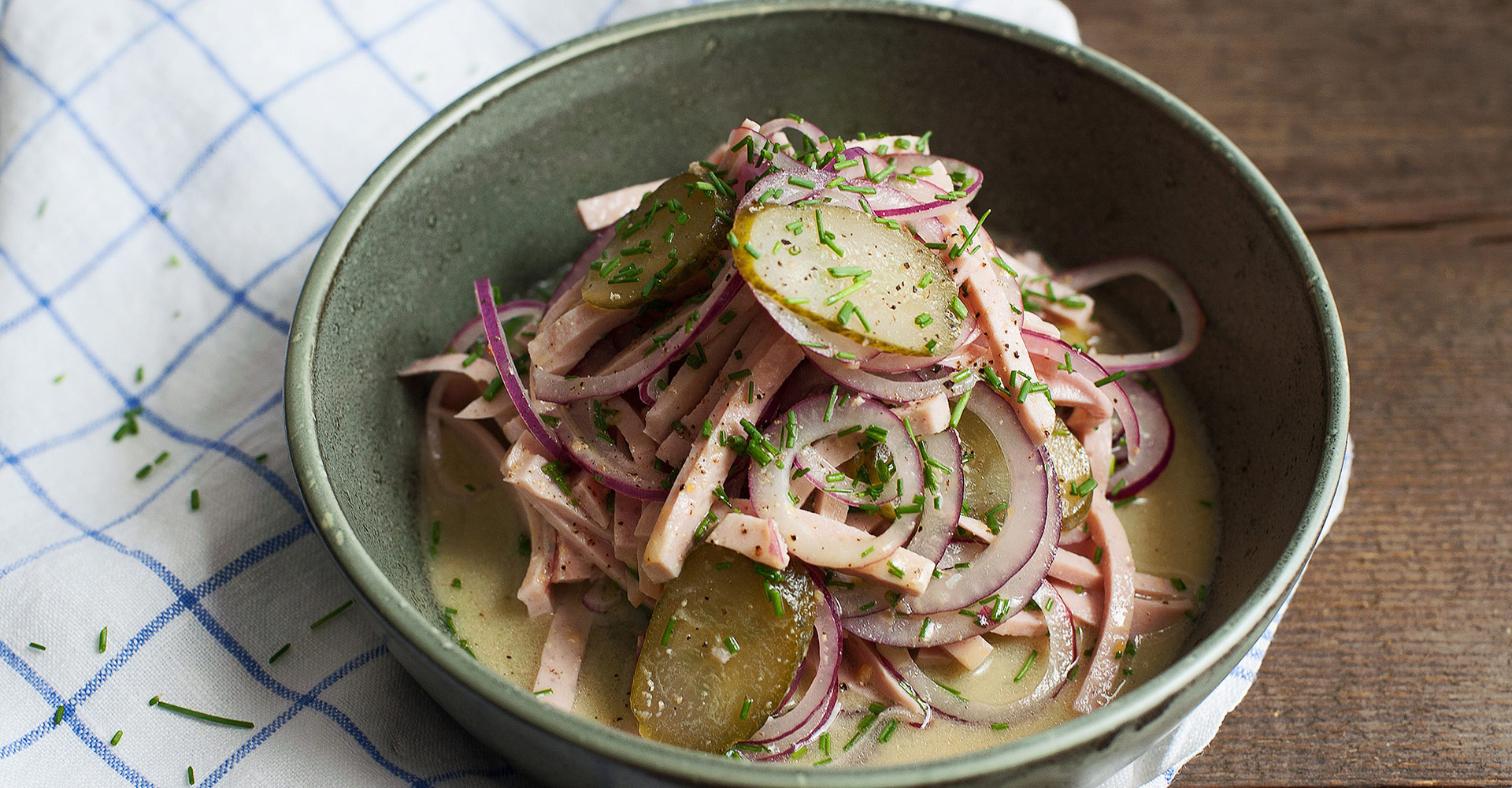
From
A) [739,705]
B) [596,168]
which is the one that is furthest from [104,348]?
[739,705]

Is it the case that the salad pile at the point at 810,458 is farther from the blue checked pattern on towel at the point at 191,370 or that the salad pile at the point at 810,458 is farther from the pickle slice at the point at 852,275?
the blue checked pattern on towel at the point at 191,370

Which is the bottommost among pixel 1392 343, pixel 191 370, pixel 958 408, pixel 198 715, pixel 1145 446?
pixel 1392 343

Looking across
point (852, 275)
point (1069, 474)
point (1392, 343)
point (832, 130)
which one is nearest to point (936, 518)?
point (1069, 474)

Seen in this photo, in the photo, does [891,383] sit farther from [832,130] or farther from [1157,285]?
[832,130]

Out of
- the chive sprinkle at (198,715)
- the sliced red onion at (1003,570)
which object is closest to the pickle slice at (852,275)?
the sliced red onion at (1003,570)

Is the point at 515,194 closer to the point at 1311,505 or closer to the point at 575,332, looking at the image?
the point at 575,332

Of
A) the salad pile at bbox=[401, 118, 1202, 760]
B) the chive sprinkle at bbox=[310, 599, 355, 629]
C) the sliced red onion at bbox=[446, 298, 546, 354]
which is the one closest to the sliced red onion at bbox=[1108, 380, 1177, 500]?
the salad pile at bbox=[401, 118, 1202, 760]

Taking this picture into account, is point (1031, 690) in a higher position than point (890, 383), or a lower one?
lower
